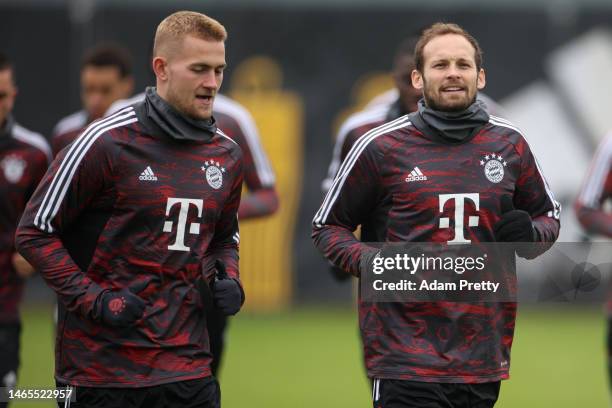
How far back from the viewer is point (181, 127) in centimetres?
460

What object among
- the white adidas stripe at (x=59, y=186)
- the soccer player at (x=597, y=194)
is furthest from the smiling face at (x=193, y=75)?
the soccer player at (x=597, y=194)

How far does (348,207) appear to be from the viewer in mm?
4965

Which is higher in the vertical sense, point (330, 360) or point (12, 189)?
point (12, 189)

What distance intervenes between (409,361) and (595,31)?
961 centimetres

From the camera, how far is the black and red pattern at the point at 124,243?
4469mm

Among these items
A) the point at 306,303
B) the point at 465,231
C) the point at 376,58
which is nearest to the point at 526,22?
the point at 376,58

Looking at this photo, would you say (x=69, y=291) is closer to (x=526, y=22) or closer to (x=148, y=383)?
(x=148, y=383)

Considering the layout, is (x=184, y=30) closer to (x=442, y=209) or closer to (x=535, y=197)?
(x=442, y=209)

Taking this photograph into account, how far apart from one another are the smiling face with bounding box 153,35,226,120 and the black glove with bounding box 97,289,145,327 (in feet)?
2.51

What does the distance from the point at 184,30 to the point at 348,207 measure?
102 centimetres

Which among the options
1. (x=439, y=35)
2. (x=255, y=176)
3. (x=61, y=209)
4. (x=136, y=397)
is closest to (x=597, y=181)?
(x=255, y=176)

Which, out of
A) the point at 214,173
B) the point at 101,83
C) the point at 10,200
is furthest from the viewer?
the point at 101,83

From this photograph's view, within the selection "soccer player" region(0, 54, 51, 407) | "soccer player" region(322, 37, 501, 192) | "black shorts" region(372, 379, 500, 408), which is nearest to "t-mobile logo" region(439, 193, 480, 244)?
"black shorts" region(372, 379, 500, 408)

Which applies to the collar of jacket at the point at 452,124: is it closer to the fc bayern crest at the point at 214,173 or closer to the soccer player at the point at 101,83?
the fc bayern crest at the point at 214,173
